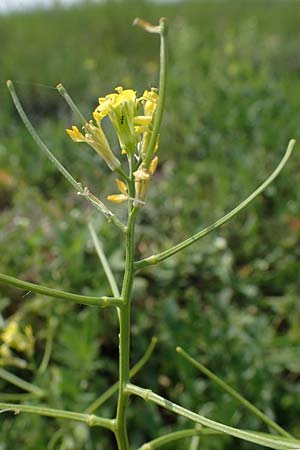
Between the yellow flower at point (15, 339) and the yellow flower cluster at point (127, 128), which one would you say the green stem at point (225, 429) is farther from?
the yellow flower at point (15, 339)

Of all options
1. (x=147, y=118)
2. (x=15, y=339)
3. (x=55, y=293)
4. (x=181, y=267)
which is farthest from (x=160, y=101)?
(x=181, y=267)

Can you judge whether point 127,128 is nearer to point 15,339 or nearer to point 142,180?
point 142,180

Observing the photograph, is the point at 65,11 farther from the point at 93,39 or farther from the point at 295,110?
the point at 295,110

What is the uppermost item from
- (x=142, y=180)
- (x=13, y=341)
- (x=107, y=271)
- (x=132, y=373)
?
(x=142, y=180)

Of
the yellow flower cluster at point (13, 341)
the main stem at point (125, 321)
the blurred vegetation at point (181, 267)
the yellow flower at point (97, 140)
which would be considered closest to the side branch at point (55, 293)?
the main stem at point (125, 321)

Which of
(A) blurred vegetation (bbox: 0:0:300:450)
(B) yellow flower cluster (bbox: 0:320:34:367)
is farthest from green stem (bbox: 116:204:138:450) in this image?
(B) yellow flower cluster (bbox: 0:320:34:367)

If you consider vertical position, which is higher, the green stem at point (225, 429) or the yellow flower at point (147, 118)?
the yellow flower at point (147, 118)

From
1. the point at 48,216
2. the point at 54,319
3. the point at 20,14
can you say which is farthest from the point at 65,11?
the point at 54,319
